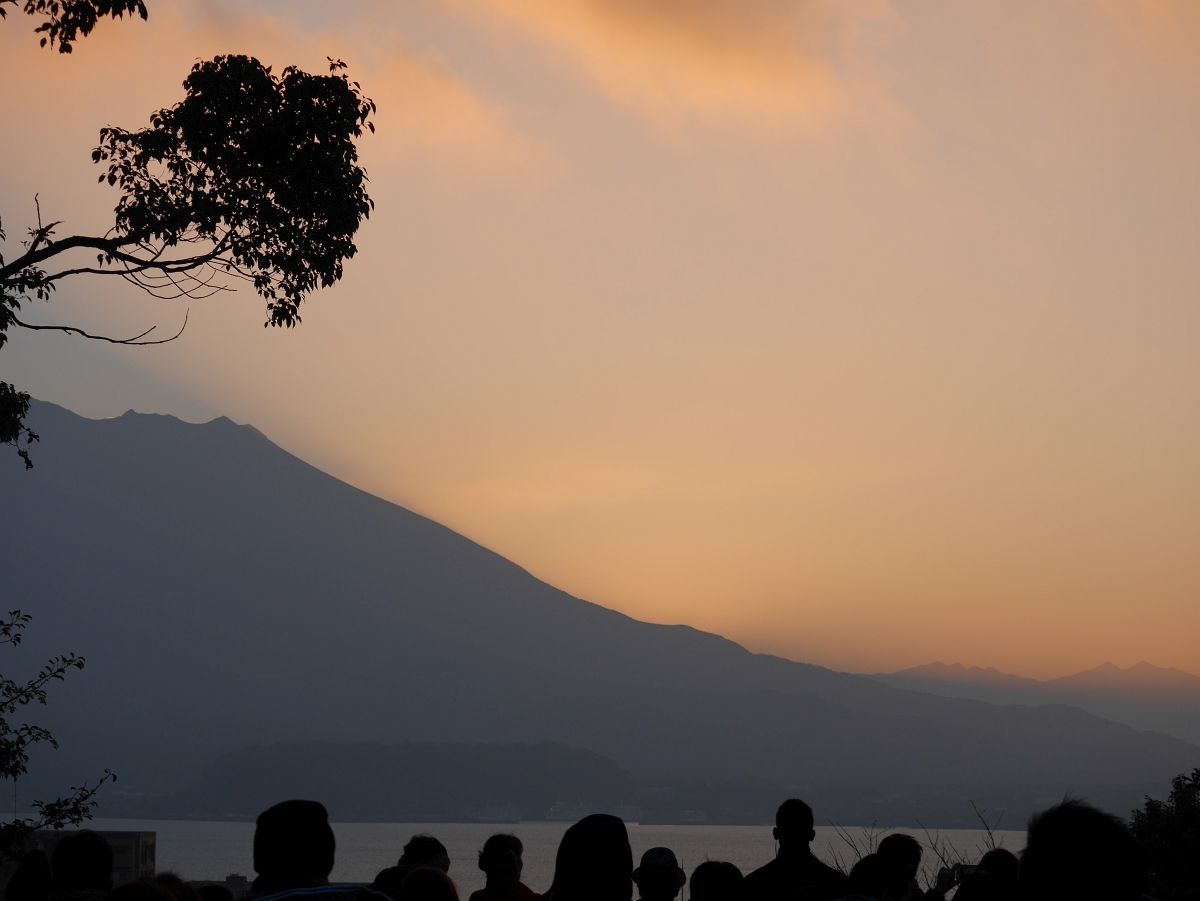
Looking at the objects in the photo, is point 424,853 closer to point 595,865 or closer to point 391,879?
point 391,879

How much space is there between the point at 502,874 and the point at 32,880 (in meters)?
2.14

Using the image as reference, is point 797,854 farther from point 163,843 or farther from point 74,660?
point 163,843

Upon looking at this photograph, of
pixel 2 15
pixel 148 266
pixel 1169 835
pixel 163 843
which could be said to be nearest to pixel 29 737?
pixel 148 266

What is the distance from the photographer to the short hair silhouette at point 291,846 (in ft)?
11.1

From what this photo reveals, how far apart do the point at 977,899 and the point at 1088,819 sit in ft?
5.58

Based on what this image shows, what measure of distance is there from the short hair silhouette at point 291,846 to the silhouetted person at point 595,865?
2.42 feet

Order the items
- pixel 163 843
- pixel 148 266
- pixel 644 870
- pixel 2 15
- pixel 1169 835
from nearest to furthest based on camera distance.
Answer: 1. pixel 644 870
2. pixel 2 15
3. pixel 148 266
4. pixel 1169 835
5. pixel 163 843

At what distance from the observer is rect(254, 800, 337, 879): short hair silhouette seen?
3379 millimetres

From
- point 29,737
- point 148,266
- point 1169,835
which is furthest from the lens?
point 1169,835

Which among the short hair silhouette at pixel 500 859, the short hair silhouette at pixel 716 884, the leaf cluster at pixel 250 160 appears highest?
the leaf cluster at pixel 250 160

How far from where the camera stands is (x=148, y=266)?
9.78 m

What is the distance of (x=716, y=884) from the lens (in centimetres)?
554

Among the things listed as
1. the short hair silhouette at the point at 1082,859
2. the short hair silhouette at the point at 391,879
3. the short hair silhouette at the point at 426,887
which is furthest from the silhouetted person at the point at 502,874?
the short hair silhouette at the point at 1082,859

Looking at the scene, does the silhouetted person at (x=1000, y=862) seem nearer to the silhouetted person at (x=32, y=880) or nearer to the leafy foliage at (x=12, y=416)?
the silhouetted person at (x=32, y=880)
